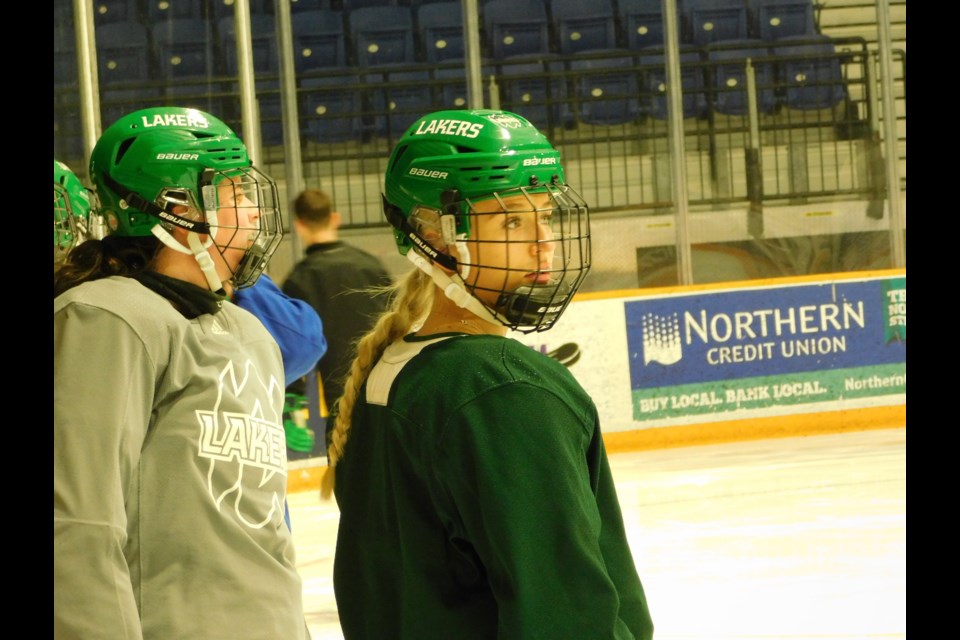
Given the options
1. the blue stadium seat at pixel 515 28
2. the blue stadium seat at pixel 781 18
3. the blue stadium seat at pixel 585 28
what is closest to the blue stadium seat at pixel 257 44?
the blue stadium seat at pixel 515 28

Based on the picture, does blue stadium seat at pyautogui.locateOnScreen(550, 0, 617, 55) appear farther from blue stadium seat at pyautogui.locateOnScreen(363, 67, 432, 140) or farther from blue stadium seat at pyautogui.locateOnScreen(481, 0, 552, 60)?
blue stadium seat at pyautogui.locateOnScreen(363, 67, 432, 140)

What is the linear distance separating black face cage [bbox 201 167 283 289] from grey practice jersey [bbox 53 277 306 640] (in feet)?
0.52

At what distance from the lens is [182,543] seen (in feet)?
4.67

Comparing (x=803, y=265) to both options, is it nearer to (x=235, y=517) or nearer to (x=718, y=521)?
(x=718, y=521)

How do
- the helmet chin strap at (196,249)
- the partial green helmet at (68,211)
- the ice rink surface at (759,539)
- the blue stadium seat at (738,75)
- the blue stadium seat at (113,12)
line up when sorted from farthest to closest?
1. the blue stadium seat at (738,75)
2. the blue stadium seat at (113,12)
3. the ice rink surface at (759,539)
4. the partial green helmet at (68,211)
5. the helmet chin strap at (196,249)

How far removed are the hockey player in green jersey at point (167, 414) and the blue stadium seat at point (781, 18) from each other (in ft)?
23.2

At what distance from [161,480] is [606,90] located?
22.9 feet

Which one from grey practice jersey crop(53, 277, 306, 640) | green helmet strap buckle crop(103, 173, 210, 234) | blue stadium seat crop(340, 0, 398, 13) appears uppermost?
blue stadium seat crop(340, 0, 398, 13)

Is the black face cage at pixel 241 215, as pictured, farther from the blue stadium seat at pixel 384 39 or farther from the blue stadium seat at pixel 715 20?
the blue stadium seat at pixel 715 20

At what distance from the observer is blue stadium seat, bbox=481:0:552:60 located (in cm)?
788

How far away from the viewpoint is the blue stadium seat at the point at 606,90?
26.6 ft

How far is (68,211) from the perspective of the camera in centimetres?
315

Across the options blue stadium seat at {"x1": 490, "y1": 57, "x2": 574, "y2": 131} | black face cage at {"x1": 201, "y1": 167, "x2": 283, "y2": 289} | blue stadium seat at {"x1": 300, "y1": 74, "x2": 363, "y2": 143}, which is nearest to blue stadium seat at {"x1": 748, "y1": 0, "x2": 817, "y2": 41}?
blue stadium seat at {"x1": 490, "y1": 57, "x2": 574, "y2": 131}

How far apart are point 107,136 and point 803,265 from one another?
22.4 feet
